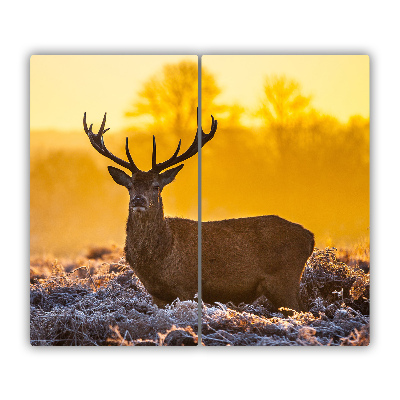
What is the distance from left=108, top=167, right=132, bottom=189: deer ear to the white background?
0.67m

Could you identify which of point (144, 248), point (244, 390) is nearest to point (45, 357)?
point (144, 248)

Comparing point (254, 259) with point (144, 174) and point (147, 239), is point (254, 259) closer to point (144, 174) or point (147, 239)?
point (147, 239)

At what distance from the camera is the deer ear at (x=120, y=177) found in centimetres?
515

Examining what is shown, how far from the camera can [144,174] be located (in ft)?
17.0

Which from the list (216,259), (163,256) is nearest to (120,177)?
(163,256)

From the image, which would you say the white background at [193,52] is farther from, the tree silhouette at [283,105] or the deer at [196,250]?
the deer at [196,250]

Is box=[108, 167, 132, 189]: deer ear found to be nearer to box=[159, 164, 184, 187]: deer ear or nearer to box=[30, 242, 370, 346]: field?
box=[159, 164, 184, 187]: deer ear

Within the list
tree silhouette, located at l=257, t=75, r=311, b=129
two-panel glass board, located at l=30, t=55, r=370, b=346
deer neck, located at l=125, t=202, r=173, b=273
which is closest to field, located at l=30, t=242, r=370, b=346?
two-panel glass board, located at l=30, t=55, r=370, b=346

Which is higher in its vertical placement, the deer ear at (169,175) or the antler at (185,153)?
the antler at (185,153)

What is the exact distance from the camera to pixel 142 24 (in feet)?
16.8

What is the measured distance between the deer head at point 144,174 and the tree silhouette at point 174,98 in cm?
14

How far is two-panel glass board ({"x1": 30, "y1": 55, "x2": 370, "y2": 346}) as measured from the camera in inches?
201

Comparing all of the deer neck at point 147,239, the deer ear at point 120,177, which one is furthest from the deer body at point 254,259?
the deer ear at point 120,177

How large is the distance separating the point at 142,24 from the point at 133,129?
32.3 inches
